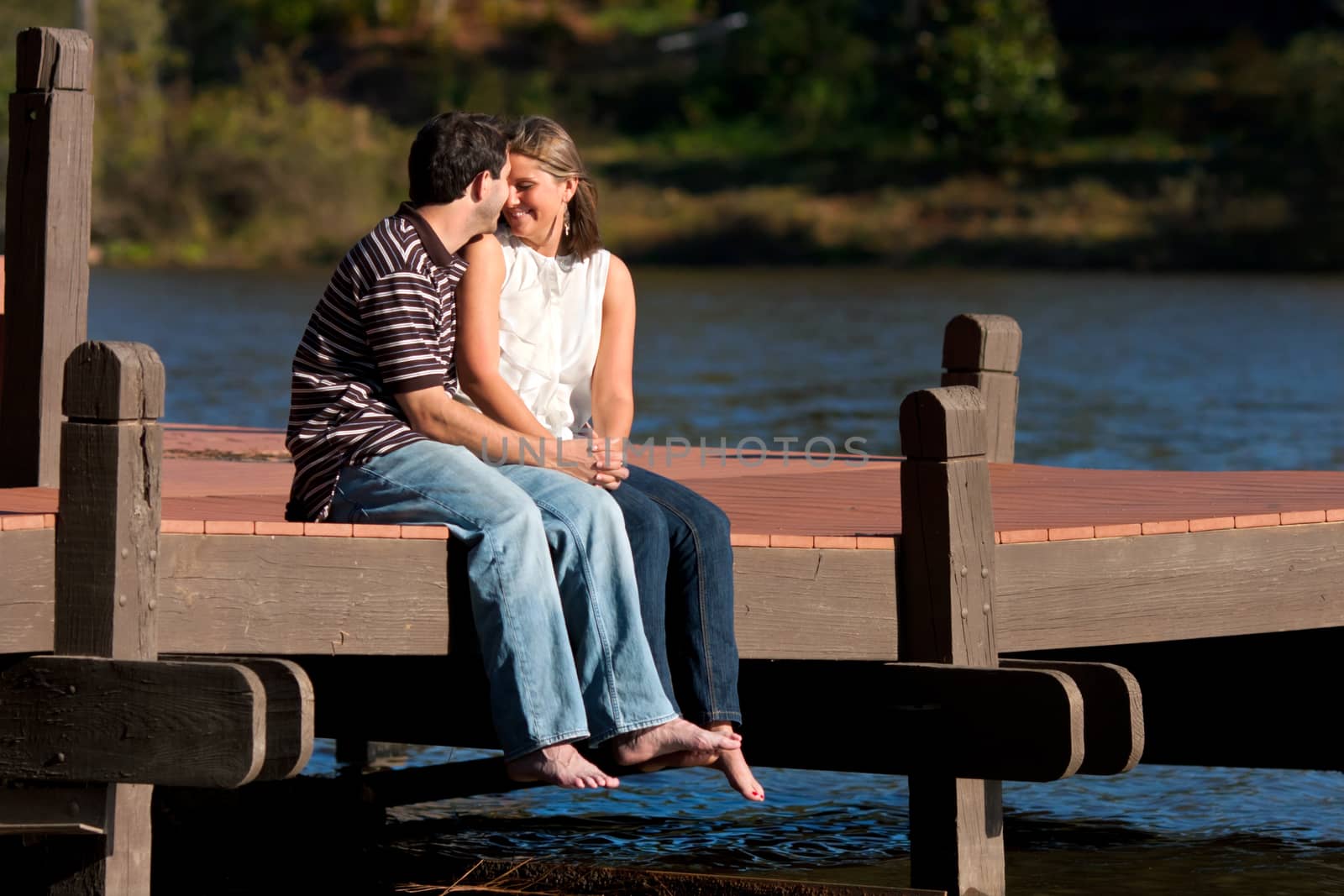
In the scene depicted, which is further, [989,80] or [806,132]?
[806,132]

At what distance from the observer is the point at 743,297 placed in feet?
132

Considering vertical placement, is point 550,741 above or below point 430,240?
below

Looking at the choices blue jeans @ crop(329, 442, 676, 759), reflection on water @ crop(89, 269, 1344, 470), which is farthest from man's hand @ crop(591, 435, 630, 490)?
reflection on water @ crop(89, 269, 1344, 470)

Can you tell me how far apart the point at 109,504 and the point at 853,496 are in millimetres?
2779

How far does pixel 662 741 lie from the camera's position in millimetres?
4949

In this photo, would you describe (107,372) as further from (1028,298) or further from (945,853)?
(1028,298)

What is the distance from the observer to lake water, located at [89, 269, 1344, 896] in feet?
26.0

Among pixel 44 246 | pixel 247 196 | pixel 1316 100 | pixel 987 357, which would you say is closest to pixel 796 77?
pixel 1316 100

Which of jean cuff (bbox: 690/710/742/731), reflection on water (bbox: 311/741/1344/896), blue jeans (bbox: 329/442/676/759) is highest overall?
blue jeans (bbox: 329/442/676/759)

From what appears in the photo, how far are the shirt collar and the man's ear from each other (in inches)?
4.9

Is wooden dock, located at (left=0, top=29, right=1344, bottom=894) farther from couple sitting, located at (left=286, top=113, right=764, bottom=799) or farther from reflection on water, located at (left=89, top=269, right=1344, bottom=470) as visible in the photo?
reflection on water, located at (left=89, top=269, right=1344, bottom=470)

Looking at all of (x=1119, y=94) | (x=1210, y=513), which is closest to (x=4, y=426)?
(x=1210, y=513)

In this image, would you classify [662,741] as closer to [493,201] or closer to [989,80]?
[493,201]

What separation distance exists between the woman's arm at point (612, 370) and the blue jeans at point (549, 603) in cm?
67
